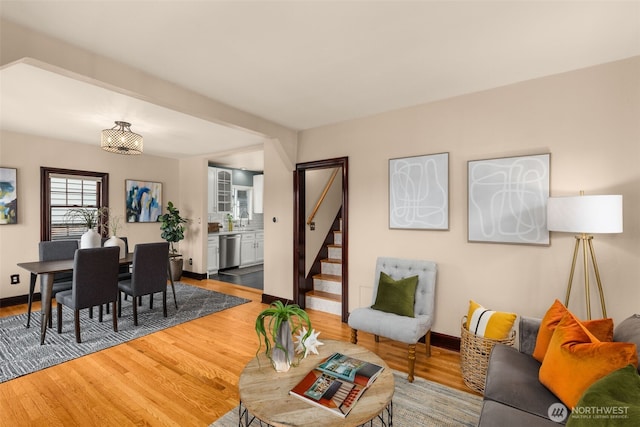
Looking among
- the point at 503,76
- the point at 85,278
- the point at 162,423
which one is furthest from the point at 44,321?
the point at 503,76

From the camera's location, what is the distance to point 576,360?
1.39 m

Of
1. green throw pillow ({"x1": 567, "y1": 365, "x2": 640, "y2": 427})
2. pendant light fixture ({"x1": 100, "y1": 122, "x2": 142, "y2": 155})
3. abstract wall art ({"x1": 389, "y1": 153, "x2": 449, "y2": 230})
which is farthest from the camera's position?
pendant light fixture ({"x1": 100, "y1": 122, "x2": 142, "y2": 155})

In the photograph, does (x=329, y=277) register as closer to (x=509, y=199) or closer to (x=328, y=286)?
(x=328, y=286)

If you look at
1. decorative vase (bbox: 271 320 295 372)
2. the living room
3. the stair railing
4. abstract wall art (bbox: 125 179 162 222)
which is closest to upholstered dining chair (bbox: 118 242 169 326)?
the living room

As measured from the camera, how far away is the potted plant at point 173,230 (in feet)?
18.7

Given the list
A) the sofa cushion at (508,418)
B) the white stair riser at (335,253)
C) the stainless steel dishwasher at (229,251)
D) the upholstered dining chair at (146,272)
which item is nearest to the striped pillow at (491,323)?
the sofa cushion at (508,418)

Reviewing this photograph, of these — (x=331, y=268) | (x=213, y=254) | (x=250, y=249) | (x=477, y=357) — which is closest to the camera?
(x=477, y=357)

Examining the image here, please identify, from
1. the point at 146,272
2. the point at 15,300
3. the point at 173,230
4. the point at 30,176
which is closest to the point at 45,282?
the point at 146,272

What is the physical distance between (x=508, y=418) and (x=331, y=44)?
2.28 meters

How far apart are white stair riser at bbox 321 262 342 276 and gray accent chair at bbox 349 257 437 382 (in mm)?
1335

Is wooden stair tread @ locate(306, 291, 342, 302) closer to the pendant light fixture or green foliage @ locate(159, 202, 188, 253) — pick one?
the pendant light fixture

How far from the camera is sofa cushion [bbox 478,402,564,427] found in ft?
4.25

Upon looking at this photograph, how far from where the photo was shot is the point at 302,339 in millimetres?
1829

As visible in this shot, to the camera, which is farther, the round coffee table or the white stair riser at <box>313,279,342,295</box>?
the white stair riser at <box>313,279,342,295</box>
